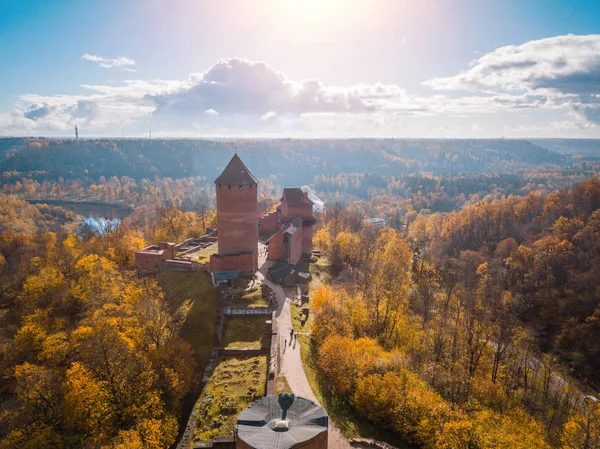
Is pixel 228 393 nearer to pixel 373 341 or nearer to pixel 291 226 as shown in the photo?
pixel 373 341

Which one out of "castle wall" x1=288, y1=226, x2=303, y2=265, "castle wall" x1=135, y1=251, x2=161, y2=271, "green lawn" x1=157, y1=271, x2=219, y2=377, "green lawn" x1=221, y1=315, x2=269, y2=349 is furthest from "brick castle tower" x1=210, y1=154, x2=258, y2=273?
"green lawn" x1=221, y1=315, x2=269, y2=349

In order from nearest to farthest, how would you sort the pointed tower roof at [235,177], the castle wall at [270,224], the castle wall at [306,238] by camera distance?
the pointed tower roof at [235,177]
the castle wall at [306,238]
the castle wall at [270,224]

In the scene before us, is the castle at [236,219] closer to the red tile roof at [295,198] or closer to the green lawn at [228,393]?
the green lawn at [228,393]

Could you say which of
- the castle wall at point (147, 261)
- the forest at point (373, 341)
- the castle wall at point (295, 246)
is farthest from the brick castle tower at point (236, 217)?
the forest at point (373, 341)

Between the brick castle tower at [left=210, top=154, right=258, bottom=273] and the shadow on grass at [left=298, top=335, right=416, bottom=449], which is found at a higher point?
the brick castle tower at [left=210, top=154, right=258, bottom=273]

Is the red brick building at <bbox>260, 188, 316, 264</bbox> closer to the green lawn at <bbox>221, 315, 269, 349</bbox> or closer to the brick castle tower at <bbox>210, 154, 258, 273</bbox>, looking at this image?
the brick castle tower at <bbox>210, 154, 258, 273</bbox>

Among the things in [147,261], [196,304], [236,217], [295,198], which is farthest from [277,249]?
[147,261]

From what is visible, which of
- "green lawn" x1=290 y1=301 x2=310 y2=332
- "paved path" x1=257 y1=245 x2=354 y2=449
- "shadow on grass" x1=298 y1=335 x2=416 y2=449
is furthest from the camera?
"green lawn" x1=290 y1=301 x2=310 y2=332
